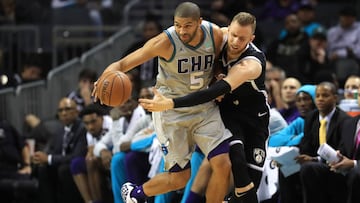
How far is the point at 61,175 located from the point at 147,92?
147cm

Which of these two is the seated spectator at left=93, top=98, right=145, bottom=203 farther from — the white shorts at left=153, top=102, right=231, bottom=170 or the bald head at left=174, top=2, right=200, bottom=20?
the bald head at left=174, top=2, right=200, bottom=20

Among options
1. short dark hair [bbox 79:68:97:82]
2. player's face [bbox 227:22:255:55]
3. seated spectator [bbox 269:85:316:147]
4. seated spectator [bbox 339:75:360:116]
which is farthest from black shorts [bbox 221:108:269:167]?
short dark hair [bbox 79:68:97:82]

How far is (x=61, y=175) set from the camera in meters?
11.4

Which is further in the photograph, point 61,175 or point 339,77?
point 339,77

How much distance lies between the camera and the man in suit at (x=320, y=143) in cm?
937

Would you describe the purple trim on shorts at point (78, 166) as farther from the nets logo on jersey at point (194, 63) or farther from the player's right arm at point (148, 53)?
the nets logo on jersey at point (194, 63)

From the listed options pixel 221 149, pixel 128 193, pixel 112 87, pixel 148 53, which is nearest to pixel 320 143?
pixel 221 149

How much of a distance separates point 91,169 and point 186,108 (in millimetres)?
2725

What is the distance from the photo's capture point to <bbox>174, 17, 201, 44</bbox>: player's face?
333 inches

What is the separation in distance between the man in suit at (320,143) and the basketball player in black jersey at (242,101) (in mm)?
732

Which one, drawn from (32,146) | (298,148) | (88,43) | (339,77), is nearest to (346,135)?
(298,148)

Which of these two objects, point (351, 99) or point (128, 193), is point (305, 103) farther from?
point (128, 193)

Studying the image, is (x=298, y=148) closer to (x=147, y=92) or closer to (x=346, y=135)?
(x=346, y=135)

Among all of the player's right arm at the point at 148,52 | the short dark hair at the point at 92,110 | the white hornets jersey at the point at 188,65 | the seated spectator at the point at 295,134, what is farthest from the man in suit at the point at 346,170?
the short dark hair at the point at 92,110
